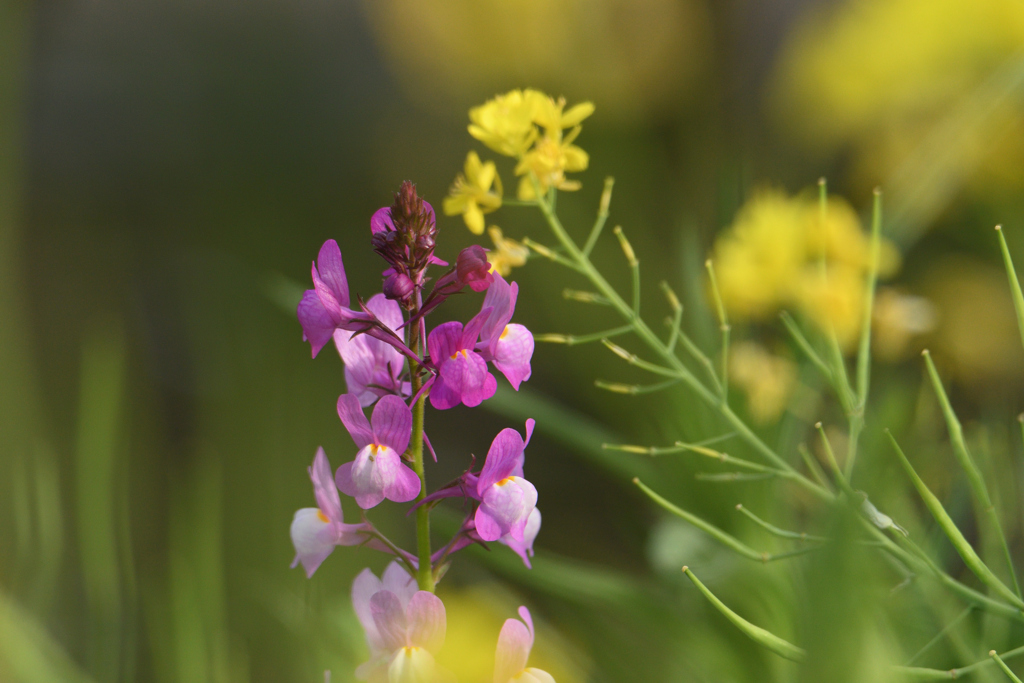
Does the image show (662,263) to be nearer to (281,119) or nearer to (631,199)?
(631,199)

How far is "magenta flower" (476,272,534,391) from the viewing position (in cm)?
13

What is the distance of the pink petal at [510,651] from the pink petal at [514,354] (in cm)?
4

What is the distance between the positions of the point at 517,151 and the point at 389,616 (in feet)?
0.37

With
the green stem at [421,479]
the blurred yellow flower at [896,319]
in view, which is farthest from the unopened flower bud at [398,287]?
the blurred yellow flower at [896,319]

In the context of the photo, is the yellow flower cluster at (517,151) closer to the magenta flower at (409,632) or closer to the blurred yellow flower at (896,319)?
the magenta flower at (409,632)

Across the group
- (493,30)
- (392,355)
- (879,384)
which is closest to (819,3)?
(493,30)

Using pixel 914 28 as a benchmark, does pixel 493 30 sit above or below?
above

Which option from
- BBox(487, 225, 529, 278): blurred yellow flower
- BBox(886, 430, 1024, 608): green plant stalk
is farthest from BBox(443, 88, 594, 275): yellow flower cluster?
BBox(886, 430, 1024, 608): green plant stalk

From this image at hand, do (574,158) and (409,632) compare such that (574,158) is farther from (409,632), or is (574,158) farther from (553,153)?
(409,632)

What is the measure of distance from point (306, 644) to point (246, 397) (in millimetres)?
107

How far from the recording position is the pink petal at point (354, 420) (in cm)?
12

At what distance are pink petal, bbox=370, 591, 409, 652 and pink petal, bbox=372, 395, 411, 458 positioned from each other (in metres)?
0.03

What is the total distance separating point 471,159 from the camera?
175mm

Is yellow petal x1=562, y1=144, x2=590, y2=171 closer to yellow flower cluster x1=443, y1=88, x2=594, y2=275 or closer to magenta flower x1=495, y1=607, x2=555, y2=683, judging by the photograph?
yellow flower cluster x1=443, y1=88, x2=594, y2=275
